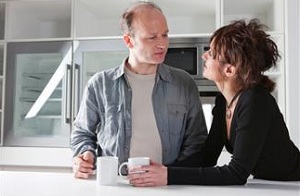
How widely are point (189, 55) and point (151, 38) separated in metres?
1.24

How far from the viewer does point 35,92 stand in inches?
116

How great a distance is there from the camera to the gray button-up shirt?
1366 mm

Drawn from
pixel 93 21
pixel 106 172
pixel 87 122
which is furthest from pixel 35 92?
pixel 106 172

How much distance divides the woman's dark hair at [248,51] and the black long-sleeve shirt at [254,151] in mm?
63

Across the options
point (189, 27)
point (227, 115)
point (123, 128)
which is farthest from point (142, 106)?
point (189, 27)

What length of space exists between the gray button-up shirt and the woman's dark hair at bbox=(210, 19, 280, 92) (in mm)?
273

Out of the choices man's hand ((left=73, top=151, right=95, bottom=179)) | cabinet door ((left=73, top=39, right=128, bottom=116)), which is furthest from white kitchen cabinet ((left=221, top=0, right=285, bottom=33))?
man's hand ((left=73, top=151, right=95, bottom=179))

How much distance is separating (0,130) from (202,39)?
1.73 meters

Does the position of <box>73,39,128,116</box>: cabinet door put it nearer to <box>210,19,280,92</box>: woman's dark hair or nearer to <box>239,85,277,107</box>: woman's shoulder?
<box>210,19,280,92</box>: woman's dark hair

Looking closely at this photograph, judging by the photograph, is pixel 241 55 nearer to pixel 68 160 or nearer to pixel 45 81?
pixel 68 160

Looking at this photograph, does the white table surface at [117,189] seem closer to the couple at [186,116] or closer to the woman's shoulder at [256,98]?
the couple at [186,116]

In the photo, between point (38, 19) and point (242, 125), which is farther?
point (38, 19)

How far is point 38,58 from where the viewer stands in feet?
9.78

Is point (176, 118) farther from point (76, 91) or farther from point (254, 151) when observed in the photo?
point (76, 91)
